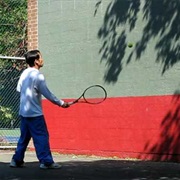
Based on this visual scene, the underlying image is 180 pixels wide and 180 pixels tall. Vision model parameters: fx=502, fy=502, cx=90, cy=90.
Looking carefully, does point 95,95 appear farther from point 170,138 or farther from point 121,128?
point 170,138

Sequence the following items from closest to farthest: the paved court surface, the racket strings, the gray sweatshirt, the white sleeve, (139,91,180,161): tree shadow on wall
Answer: the paved court surface → the white sleeve → the gray sweatshirt → (139,91,180,161): tree shadow on wall → the racket strings

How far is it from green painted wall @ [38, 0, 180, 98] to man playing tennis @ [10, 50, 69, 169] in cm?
286

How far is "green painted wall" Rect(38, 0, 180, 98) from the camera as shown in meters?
9.92

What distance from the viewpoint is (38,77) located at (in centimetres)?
793

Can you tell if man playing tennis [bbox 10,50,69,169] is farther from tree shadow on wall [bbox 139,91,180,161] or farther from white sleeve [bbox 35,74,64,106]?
tree shadow on wall [bbox 139,91,180,161]

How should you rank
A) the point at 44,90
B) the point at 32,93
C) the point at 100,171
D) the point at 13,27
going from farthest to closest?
the point at 13,27
the point at 100,171
the point at 32,93
the point at 44,90

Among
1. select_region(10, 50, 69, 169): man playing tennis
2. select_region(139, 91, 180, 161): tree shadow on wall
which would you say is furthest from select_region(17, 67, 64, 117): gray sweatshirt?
select_region(139, 91, 180, 161): tree shadow on wall

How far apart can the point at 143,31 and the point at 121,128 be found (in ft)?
6.84

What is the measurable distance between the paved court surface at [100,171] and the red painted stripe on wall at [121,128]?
574 millimetres

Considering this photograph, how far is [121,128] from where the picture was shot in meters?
10.6

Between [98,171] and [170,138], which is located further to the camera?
[170,138]

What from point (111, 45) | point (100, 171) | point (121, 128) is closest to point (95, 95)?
point (121, 128)

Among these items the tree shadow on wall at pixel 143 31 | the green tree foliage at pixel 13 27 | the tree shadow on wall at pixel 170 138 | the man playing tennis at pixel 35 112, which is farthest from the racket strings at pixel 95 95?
the green tree foliage at pixel 13 27

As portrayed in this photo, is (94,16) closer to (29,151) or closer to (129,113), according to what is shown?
(129,113)
